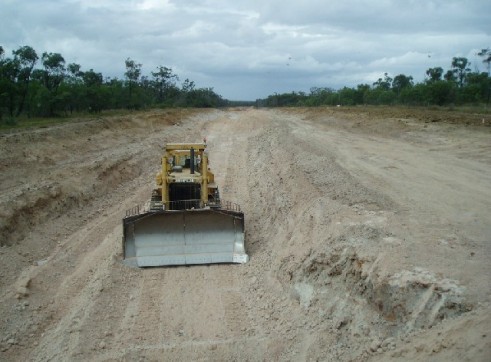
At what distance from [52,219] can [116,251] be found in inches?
159

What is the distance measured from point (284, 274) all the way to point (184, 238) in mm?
2799

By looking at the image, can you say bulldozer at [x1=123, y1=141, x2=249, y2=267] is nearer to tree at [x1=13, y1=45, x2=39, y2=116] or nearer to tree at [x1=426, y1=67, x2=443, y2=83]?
tree at [x1=13, y1=45, x2=39, y2=116]

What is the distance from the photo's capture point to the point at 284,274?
35.4 ft

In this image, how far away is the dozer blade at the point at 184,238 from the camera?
1161 cm

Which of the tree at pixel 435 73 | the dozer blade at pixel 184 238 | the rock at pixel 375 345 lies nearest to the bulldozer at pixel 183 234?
the dozer blade at pixel 184 238

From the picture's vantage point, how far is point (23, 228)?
Result: 13.8 metres

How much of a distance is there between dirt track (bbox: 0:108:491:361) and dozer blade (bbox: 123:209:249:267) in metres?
0.34

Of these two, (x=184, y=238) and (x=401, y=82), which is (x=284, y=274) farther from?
(x=401, y=82)

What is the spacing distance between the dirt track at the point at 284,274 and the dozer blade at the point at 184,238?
0.34 metres

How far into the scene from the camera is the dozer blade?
11609 millimetres

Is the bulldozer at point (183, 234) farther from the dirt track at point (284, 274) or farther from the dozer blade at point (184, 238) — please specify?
the dirt track at point (284, 274)

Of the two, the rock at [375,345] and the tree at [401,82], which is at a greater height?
the tree at [401,82]

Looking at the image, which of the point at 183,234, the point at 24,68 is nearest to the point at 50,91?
the point at 24,68

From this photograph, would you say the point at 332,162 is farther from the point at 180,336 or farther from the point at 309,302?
the point at 180,336
